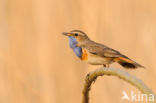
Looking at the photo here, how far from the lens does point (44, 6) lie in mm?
959

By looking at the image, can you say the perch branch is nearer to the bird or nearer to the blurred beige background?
the bird

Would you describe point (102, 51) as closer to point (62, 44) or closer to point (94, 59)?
point (94, 59)

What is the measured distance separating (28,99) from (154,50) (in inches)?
12.2

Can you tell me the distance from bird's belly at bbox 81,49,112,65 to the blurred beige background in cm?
33

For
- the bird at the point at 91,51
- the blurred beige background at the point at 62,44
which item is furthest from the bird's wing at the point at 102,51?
the blurred beige background at the point at 62,44

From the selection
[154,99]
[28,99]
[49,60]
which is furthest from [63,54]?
[154,99]

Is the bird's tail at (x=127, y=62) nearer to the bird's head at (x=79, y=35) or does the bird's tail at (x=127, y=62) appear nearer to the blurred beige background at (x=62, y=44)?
the bird's head at (x=79, y=35)

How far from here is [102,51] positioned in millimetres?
530

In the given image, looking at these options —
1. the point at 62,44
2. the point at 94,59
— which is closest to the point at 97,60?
the point at 94,59

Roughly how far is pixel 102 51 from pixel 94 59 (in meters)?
0.02

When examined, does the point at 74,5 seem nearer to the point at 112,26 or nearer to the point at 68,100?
the point at 112,26

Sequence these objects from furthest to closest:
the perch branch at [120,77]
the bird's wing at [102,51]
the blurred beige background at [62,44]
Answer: the blurred beige background at [62,44] < the bird's wing at [102,51] < the perch branch at [120,77]

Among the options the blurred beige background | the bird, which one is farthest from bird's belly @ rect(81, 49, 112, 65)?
the blurred beige background

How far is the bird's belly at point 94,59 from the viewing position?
52 cm
